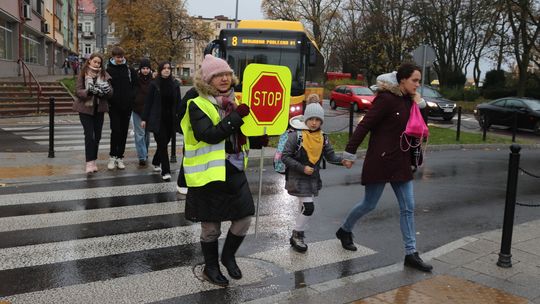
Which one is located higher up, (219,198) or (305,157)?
(305,157)

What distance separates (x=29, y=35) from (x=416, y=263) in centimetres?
3820

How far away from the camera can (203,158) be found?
4.15 m

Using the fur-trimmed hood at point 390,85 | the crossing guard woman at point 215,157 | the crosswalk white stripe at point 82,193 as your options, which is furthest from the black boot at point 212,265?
the crosswalk white stripe at point 82,193

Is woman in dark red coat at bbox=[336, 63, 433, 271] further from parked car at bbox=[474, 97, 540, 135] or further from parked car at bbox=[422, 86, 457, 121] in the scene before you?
parked car at bbox=[422, 86, 457, 121]

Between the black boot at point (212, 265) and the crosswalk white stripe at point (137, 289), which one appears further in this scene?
the black boot at point (212, 265)

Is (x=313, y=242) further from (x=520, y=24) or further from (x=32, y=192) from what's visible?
(x=520, y=24)

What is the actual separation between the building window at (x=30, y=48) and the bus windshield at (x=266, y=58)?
77.8 ft

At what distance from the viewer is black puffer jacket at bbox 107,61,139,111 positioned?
29.3 feet

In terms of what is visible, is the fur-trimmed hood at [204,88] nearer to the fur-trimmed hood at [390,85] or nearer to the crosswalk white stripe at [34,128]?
the fur-trimmed hood at [390,85]

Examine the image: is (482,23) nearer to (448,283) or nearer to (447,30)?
(447,30)

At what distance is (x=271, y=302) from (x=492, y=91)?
4351 cm

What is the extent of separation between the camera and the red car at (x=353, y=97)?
29.6m

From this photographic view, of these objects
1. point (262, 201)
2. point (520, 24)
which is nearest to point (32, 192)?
point (262, 201)

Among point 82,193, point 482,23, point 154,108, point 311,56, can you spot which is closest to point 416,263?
point 154,108
